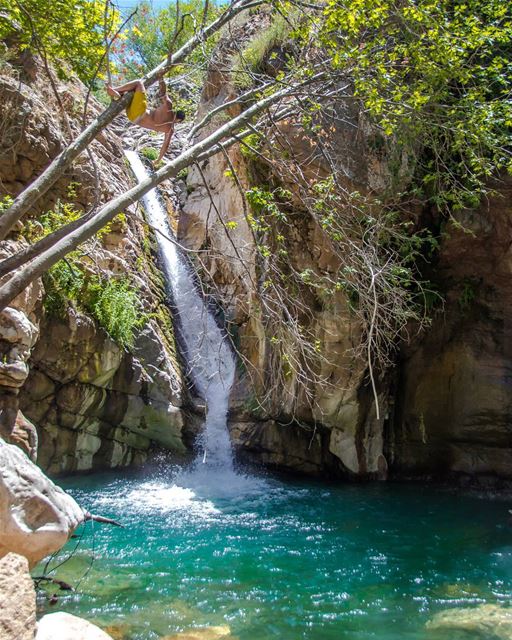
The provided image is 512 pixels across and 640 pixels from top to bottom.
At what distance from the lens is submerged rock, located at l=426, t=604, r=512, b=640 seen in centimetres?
468

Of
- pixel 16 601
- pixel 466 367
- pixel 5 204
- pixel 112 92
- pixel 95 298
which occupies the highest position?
pixel 112 92

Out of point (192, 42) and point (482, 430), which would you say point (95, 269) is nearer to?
point (192, 42)

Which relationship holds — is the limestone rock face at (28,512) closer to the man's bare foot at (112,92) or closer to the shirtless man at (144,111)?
the shirtless man at (144,111)

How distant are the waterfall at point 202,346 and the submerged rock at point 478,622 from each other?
5591 mm

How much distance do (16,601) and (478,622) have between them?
3817mm

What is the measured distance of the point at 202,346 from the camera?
12492 mm

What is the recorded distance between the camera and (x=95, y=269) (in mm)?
10461

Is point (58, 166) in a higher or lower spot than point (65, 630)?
higher

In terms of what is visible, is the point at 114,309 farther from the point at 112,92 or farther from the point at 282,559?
the point at 112,92

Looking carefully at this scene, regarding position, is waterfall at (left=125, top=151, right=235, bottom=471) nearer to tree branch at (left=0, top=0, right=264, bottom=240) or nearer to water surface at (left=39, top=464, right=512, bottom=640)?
water surface at (left=39, top=464, right=512, bottom=640)

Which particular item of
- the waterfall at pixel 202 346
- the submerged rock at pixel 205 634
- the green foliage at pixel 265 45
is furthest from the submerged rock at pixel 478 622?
the green foliage at pixel 265 45

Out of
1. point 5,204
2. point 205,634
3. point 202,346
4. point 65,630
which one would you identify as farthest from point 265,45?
point 65,630

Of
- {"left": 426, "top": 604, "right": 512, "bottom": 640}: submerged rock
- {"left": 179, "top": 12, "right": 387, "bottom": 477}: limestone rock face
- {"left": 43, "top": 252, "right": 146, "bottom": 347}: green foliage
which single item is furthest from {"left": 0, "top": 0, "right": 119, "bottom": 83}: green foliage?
{"left": 426, "top": 604, "right": 512, "bottom": 640}: submerged rock

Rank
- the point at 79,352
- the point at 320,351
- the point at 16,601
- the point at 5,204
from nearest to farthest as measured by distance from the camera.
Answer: the point at 16,601 < the point at 5,204 < the point at 320,351 < the point at 79,352
